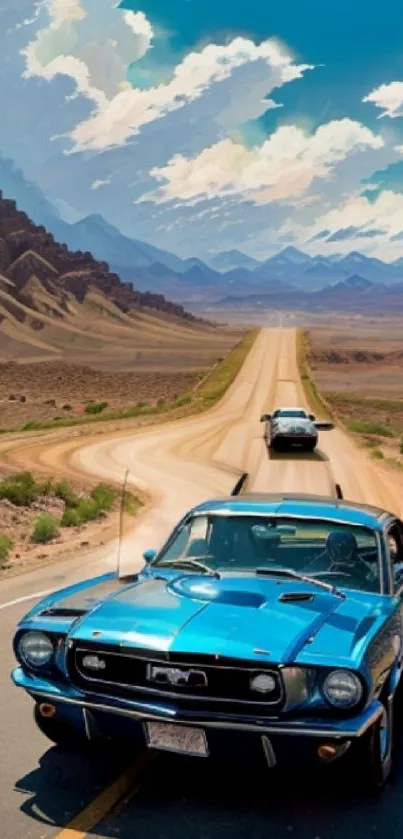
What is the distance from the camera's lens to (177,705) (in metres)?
4.93

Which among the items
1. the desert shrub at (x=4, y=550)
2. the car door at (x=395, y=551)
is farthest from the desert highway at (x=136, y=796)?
the desert shrub at (x=4, y=550)

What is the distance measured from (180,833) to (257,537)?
8.51 feet

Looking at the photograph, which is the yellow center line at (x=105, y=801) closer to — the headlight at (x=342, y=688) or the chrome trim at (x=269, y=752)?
the chrome trim at (x=269, y=752)

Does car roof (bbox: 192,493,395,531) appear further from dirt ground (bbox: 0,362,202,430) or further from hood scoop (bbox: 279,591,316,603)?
dirt ground (bbox: 0,362,202,430)

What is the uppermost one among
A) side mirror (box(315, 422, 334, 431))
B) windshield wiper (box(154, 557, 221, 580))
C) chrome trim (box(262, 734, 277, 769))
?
windshield wiper (box(154, 557, 221, 580))

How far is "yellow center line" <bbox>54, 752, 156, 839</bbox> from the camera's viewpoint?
4676 mm

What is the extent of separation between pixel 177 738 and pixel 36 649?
110cm

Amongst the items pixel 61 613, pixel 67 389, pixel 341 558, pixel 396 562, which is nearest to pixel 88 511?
pixel 396 562

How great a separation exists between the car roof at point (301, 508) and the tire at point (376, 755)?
1733 millimetres

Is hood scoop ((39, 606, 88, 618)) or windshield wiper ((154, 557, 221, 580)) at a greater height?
windshield wiper ((154, 557, 221, 580))

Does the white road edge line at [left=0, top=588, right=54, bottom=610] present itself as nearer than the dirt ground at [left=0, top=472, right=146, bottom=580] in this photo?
Yes

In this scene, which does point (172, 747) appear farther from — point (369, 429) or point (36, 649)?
point (369, 429)

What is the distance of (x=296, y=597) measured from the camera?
5.69 m

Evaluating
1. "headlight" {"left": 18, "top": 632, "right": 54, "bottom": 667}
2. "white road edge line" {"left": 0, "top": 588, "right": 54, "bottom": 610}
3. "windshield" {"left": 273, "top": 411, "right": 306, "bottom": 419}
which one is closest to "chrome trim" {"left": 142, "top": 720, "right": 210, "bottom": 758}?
"headlight" {"left": 18, "top": 632, "right": 54, "bottom": 667}
